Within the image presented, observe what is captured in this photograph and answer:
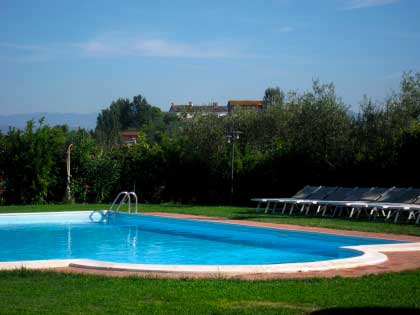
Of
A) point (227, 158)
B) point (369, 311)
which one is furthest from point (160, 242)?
point (369, 311)

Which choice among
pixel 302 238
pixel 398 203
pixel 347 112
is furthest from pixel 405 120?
pixel 302 238

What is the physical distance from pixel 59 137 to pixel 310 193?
366 inches

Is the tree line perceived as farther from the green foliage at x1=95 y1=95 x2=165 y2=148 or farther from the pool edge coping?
the green foliage at x1=95 y1=95 x2=165 y2=148

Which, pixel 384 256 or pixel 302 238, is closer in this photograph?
pixel 384 256

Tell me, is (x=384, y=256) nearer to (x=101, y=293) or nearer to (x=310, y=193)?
(x=101, y=293)

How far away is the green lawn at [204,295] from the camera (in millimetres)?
5984

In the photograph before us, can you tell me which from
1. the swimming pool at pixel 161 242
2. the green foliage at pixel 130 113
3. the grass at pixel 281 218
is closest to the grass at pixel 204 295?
the swimming pool at pixel 161 242

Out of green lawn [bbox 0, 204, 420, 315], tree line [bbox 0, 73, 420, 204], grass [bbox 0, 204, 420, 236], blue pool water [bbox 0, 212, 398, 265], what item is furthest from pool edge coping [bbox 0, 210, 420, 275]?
tree line [bbox 0, 73, 420, 204]

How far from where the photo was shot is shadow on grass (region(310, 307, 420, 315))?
581 cm

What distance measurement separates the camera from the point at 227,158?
22.9 metres

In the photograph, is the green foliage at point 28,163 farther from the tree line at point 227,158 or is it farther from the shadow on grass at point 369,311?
the shadow on grass at point 369,311

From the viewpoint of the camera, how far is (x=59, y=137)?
75.6ft

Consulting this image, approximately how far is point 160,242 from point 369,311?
29.9 feet

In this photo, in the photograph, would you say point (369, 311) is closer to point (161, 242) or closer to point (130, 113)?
point (161, 242)
